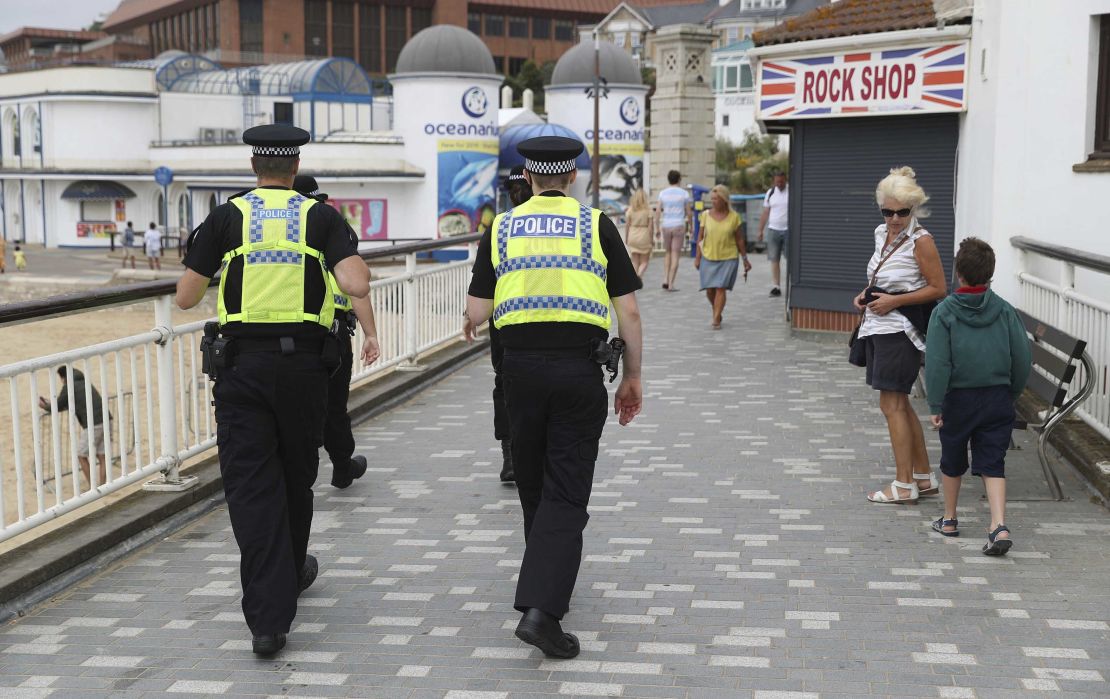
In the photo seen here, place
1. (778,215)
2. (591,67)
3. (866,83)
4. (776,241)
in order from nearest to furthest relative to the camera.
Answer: (866,83) < (778,215) < (776,241) < (591,67)

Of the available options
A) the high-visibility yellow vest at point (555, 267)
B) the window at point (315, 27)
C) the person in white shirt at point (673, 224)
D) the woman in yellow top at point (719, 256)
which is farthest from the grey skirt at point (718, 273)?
the window at point (315, 27)

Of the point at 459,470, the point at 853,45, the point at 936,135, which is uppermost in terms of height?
the point at 853,45

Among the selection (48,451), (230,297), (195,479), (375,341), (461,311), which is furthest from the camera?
(48,451)

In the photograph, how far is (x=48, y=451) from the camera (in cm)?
1597

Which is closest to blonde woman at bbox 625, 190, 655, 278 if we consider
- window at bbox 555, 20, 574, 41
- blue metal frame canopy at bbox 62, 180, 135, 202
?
blue metal frame canopy at bbox 62, 180, 135, 202

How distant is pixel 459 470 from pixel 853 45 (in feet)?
22.5

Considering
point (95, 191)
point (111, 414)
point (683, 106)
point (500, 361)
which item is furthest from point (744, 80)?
point (111, 414)

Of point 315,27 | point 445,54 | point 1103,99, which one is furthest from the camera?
point 315,27

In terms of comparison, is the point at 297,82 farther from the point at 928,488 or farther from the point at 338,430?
the point at 928,488

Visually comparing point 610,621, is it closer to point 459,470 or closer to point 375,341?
point 375,341

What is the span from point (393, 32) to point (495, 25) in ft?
36.0

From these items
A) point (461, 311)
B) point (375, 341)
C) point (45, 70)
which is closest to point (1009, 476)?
point (375, 341)

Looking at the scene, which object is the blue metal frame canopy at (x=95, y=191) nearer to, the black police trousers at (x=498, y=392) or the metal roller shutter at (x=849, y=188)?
the metal roller shutter at (x=849, y=188)

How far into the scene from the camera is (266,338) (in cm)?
490
